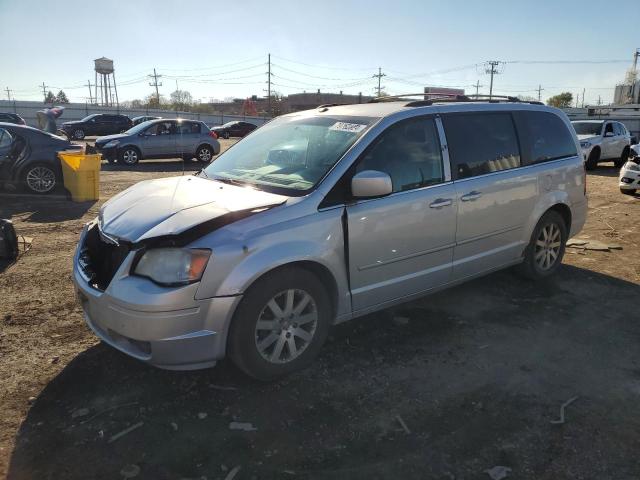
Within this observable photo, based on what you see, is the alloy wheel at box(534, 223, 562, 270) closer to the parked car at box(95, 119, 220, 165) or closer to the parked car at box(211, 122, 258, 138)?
the parked car at box(95, 119, 220, 165)

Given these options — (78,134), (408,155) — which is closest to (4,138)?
(408,155)

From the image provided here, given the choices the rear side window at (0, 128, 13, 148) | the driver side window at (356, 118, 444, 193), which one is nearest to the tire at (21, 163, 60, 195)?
the rear side window at (0, 128, 13, 148)

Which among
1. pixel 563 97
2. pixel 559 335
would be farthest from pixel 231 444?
pixel 563 97

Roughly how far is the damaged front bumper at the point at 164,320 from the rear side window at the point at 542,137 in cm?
340

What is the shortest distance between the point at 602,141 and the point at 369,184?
54.0 feet

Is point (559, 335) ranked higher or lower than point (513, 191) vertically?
lower

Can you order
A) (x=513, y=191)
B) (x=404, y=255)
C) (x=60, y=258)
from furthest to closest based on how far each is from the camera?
(x=60, y=258) < (x=513, y=191) < (x=404, y=255)

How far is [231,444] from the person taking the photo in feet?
9.00

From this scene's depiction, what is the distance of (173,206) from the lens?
3412 millimetres

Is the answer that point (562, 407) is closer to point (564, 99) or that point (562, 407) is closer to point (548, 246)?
point (548, 246)

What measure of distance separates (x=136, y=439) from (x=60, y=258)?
12.7 ft

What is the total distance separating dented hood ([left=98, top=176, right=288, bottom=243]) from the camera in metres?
3.12

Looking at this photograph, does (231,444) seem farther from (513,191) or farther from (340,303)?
(513,191)

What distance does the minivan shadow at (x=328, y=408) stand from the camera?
2613 mm
